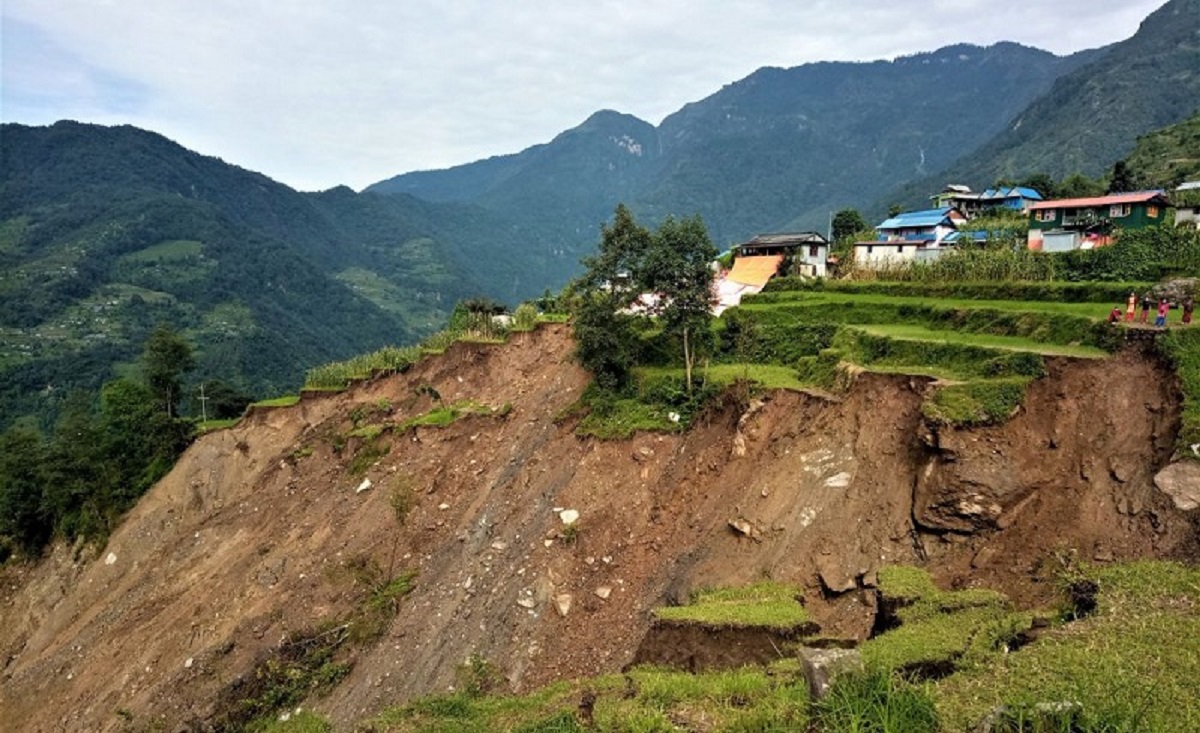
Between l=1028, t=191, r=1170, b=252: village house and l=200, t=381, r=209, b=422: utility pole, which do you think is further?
l=200, t=381, r=209, b=422: utility pole

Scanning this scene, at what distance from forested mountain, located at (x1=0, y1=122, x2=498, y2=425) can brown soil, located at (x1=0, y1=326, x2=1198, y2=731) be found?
68.3m

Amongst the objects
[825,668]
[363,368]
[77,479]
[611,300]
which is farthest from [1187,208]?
[77,479]

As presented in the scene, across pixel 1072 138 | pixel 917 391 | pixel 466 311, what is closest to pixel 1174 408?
pixel 917 391

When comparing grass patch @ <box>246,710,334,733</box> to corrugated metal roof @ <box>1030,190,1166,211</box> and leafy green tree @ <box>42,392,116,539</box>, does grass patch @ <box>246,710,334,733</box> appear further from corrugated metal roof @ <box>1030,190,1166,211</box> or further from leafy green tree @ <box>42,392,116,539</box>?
corrugated metal roof @ <box>1030,190,1166,211</box>

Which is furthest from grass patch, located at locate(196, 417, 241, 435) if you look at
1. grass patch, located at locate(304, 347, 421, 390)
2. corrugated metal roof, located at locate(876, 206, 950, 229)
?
corrugated metal roof, located at locate(876, 206, 950, 229)

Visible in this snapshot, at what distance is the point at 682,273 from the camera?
22531 mm

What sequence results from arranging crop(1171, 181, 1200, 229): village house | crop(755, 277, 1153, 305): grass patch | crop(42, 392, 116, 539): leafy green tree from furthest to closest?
1. crop(1171, 181, 1200, 229): village house
2. crop(42, 392, 116, 539): leafy green tree
3. crop(755, 277, 1153, 305): grass patch

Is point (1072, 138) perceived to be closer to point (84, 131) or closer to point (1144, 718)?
point (1144, 718)

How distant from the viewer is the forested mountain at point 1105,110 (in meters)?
113

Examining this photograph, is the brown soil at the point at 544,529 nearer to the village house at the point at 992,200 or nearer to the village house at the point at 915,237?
the village house at the point at 915,237

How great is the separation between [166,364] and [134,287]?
380ft

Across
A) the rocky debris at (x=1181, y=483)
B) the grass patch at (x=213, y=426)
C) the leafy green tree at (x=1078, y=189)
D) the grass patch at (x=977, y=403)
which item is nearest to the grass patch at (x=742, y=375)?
the grass patch at (x=977, y=403)

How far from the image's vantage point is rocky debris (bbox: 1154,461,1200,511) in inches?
501

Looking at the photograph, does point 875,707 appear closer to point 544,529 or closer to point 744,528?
point 744,528
